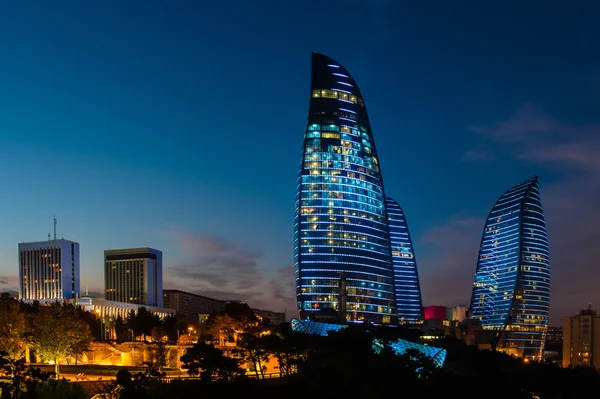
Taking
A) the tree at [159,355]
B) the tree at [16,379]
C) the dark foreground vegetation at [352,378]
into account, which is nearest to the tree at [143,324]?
the tree at [159,355]

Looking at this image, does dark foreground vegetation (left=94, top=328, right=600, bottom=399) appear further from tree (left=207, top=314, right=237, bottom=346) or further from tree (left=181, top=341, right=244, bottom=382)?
tree (left=207, top=314, right=237, bottom=346)

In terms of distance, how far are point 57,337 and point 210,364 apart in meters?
26.8

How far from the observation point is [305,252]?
191 m

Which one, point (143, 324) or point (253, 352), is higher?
point (253, 352)

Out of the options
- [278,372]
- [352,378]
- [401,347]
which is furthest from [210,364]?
[401,347]

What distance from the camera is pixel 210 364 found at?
256ft

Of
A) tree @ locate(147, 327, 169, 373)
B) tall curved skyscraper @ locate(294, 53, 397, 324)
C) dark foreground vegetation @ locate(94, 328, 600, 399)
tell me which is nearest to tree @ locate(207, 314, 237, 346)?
tree @ locate(147, 327, 169, 373)

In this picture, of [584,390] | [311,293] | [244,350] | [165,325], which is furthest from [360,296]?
[244,350]

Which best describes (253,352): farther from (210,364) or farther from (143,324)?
(143,324)

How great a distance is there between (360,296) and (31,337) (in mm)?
112151

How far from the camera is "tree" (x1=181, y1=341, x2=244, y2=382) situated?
77938 mm

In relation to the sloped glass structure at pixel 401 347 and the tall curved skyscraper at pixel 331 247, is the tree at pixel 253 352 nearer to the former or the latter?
the sloped glass structure at pixel 401 347

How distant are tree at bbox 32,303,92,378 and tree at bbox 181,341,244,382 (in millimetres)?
20153

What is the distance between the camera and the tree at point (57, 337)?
93.3 m
